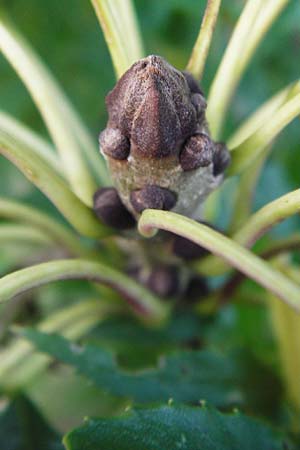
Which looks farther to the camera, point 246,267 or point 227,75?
point 227,75

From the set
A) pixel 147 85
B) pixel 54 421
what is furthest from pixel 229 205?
pixel 147 85

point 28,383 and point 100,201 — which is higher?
point 100,201

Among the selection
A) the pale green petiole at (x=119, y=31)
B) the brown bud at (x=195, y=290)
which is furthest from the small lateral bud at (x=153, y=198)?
the brown bud at (x=195, y=290)

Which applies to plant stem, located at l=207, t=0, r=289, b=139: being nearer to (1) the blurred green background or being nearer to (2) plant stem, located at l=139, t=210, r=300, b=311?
(2) plant stem, located at l=139, t=210, r=300, b=311

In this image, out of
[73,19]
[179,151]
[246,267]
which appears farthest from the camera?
[73,19]

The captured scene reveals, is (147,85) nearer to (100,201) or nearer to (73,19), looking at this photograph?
(100,201)

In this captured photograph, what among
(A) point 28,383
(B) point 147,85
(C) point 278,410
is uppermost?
(B) point 147,85

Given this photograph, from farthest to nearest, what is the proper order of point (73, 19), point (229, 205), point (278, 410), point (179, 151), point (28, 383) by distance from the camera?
point (73, 19) < point (229, 205) < point (278, 410) < point (28, 383) < point (179, 151)

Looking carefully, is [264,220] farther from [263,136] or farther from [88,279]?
[88,279]
